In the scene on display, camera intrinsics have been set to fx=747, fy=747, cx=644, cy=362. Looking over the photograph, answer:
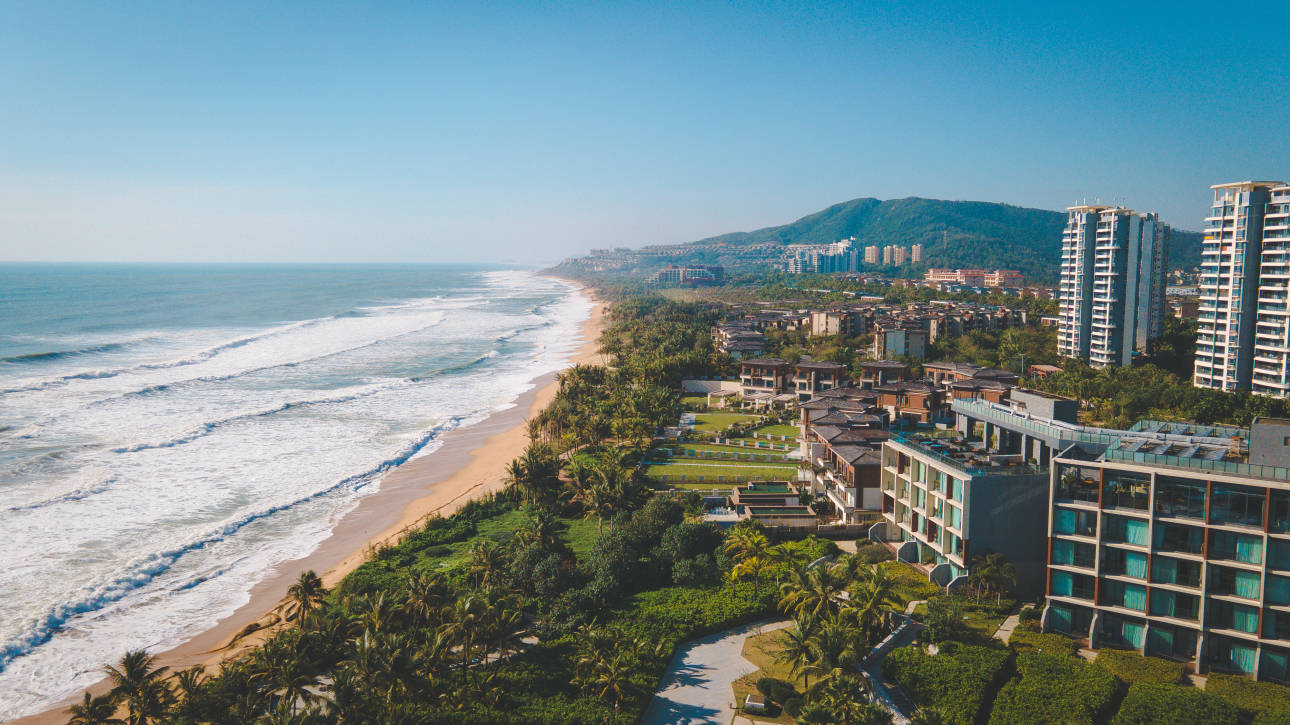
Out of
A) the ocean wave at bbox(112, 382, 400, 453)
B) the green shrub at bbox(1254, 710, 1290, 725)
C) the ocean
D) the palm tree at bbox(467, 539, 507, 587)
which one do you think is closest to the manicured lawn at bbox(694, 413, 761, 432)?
the ocean

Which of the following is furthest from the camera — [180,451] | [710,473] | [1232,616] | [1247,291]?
[1247,291]

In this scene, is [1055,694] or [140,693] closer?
[140,693]

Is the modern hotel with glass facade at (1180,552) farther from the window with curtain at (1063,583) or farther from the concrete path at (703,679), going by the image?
the concrete path at (703,679)

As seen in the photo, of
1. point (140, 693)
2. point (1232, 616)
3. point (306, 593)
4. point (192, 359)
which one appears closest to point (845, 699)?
point (1232, 616)

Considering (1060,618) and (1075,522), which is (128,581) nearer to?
(1060,618)

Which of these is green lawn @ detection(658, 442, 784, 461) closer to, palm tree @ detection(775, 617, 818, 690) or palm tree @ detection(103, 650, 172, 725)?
palm tree @ detection(775, 617, 818, 690)

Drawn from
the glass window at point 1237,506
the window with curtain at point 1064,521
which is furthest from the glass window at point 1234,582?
the window with curtain at point 1064,521

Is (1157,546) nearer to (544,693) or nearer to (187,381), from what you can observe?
(544,693)
